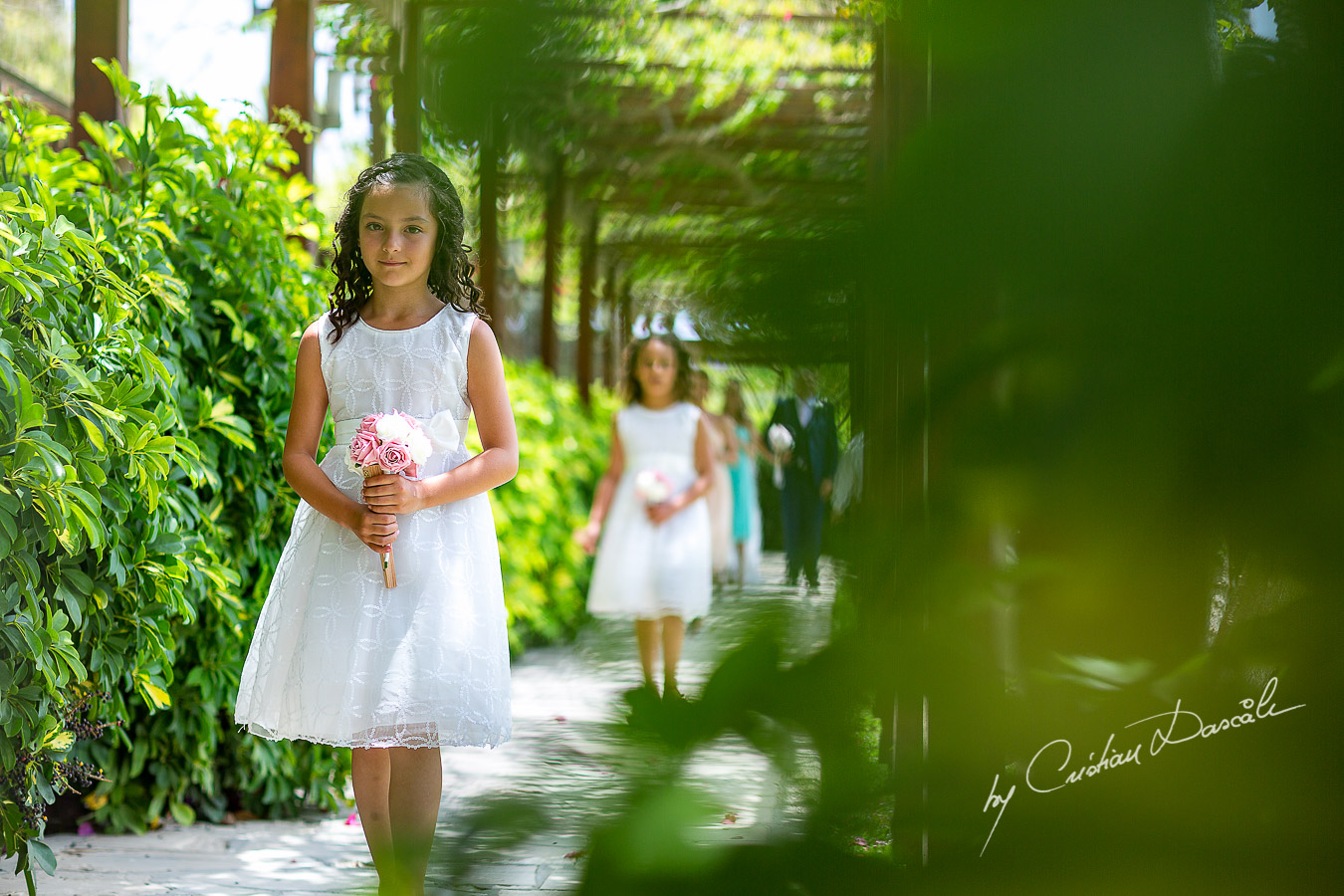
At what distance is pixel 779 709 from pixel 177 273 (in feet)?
8.61

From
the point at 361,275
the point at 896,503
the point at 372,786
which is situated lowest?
the point at 372,786

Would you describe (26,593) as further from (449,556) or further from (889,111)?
(889,111)

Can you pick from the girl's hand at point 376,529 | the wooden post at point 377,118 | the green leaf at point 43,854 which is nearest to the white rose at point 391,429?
the girl's hand at point 376,529

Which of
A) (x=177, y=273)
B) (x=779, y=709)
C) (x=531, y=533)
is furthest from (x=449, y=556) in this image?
(x=531, y=533)

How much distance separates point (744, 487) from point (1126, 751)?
0.48 ft

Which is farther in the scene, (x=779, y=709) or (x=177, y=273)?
(x=177, y=273)

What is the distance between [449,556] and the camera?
220 centimetres

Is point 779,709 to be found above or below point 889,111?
below

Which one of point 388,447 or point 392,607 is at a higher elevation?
point 388,447

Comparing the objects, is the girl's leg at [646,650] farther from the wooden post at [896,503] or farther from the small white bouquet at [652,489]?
the small white bouquet at [652,489]

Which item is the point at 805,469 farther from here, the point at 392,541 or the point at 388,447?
the point at 392,541

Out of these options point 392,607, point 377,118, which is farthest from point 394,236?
point 377,118

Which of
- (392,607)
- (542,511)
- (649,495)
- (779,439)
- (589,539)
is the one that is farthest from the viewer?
(542,511)

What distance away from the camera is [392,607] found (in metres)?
2.14
